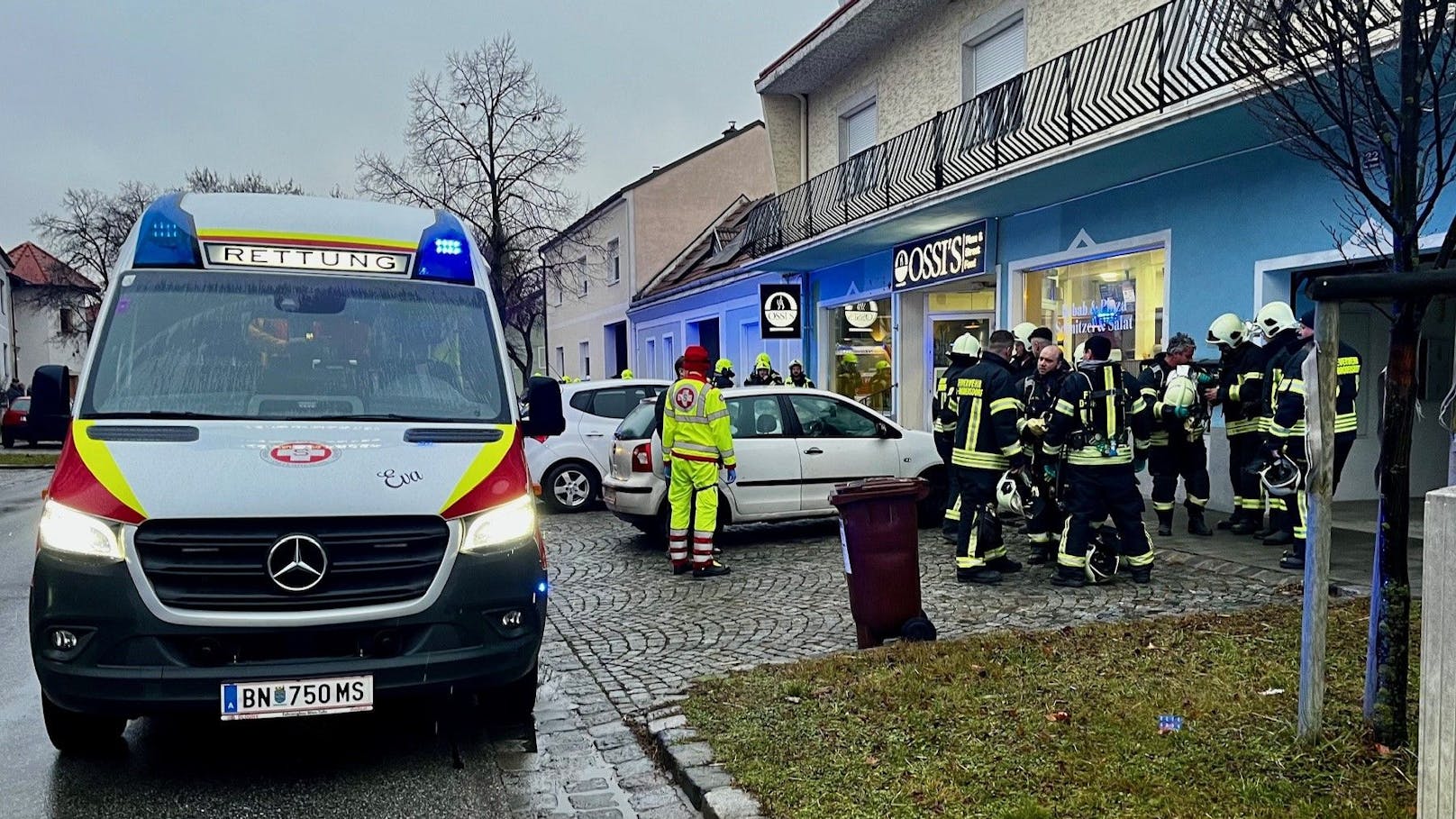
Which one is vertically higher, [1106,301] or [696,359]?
[1106,301]

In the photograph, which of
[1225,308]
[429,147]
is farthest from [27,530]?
[1225,308]

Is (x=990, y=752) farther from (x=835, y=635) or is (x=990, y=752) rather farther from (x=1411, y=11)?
(x=1411, y=11)

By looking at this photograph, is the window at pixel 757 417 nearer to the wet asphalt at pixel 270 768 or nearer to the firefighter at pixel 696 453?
the firefighter at pixel 696 453

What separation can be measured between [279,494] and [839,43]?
15427 mm

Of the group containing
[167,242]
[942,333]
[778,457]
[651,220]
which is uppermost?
[651,220]

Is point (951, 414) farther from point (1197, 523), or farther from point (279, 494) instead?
point (279, 494)

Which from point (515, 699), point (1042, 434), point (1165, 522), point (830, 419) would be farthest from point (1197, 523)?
point (515, 699)

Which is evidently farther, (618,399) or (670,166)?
(670,166)

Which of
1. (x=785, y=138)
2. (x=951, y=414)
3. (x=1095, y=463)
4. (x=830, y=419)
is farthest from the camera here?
(x=785, y=138)

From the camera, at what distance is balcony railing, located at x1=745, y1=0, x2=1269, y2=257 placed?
9594mm

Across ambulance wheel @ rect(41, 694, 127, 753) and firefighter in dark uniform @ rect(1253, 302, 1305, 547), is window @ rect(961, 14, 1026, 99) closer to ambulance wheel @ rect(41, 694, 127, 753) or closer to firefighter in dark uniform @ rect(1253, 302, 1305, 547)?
firefighter in dark uniform @ rect(1253, 302, 1305, 547)

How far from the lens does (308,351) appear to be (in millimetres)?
4715

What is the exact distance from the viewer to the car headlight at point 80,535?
3701mm

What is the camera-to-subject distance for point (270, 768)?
427 centimetres
